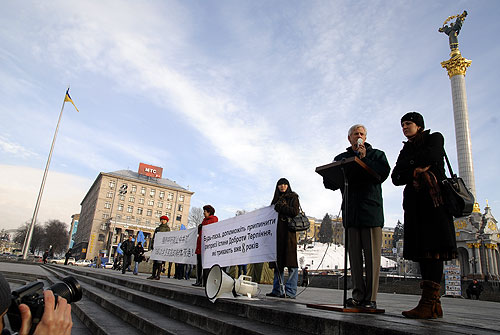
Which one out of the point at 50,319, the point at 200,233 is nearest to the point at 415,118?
the point at 50,319

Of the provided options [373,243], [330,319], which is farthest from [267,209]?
[330,319]

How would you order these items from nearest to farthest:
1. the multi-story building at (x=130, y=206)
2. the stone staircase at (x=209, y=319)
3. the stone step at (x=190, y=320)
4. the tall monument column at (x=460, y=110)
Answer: the stone staircase at (x=209, y=319), the stone step at (x=190, y=320), the tall monument column at (x=460, y=110), the multi-story building at (x=130, y=206)

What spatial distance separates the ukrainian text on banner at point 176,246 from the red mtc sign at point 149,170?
81.2 meters

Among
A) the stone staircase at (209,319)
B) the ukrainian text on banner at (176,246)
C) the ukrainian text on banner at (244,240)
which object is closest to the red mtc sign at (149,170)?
the ukrainian text on banner at (176,246)

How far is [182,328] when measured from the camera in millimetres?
3428

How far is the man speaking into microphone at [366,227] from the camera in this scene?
360 centimetres

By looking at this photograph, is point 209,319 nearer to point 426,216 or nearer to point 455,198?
point 426,216

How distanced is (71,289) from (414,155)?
3072 millimetres

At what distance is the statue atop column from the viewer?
1807 inches

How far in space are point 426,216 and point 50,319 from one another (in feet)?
9.89

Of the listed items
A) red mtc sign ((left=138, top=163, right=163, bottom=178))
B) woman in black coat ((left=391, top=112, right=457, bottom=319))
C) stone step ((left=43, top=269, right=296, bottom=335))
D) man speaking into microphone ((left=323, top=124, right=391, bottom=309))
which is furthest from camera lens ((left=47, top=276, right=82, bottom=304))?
red mtc sign ((left=138, top=163, right=163, bottom=178))

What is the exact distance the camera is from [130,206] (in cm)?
8194

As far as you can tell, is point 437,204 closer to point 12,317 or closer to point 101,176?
point 12,317

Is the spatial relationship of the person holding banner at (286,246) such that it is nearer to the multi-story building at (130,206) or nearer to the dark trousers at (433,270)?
the dark trousers at (433,270)
